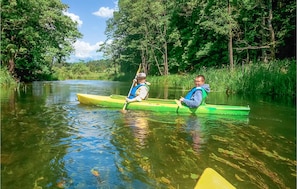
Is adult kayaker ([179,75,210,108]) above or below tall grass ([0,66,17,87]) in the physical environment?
below

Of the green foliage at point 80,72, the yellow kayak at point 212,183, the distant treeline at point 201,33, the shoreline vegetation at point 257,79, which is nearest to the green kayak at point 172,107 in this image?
the shoreline vegetation at point 257,79

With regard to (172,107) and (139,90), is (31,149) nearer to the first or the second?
(172,107)

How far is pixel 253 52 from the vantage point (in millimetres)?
24469

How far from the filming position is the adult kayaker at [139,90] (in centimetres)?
905

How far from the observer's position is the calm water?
353 centimetres

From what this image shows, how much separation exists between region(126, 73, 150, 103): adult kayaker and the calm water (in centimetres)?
134

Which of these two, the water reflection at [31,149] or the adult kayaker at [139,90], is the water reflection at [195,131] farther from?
the water reflection at [31,149]

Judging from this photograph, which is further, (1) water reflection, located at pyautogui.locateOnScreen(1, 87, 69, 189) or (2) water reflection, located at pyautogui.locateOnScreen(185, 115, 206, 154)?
(2) water reflection, located at pyautogui.locateOnScreen(185, 115, 206, 154)

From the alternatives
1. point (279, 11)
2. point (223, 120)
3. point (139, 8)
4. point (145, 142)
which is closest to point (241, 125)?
point (223, 120)

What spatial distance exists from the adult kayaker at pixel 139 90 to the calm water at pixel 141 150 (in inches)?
52.6

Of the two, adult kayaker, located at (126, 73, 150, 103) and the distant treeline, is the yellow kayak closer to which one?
adult kayaker, located at (126, 73, 150, 103)

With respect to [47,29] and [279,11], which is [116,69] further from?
[279,11]

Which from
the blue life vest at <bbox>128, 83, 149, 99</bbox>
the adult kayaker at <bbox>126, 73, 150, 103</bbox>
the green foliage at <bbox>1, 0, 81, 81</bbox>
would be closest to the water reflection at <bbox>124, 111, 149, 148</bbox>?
the adult kayaker at <bbox>126, 73, 150, 103</bbox>

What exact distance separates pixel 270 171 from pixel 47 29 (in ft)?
76.1
